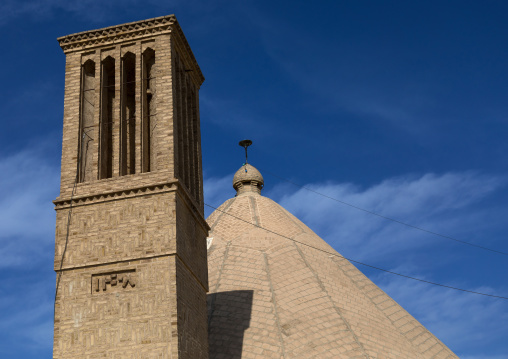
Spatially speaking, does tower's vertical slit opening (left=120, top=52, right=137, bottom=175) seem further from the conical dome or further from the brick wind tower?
the conical dome

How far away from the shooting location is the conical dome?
13.9 metres

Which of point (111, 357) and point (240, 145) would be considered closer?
point (111, 357)

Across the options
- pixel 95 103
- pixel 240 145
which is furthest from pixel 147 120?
pixel 240 145

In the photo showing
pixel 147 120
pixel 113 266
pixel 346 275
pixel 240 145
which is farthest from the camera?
pixel 240 145

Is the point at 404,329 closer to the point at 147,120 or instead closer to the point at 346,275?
the point at 346,275

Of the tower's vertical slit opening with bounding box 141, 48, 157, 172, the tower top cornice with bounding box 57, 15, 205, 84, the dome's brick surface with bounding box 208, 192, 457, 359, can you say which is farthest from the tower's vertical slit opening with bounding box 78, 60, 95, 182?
the dome's brick surface with bounding box 208, 192, 457, 359

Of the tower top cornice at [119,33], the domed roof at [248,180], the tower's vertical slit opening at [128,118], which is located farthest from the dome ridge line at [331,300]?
the tower top cornice at [119,33]

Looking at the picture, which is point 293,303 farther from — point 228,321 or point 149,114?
point 149,114

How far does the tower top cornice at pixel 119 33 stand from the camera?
13328mm

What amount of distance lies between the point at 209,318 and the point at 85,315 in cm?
401

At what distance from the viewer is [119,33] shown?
1343cm

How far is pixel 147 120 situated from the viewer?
12992 millimetres

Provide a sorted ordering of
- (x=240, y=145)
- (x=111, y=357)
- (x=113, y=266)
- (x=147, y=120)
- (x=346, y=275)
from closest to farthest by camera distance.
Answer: (x=111, y=357) < (x=113, y=266) < (x=147, y=120) < (x=346, y=275) < (x=240, y=145)

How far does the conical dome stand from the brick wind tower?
1.97 m
